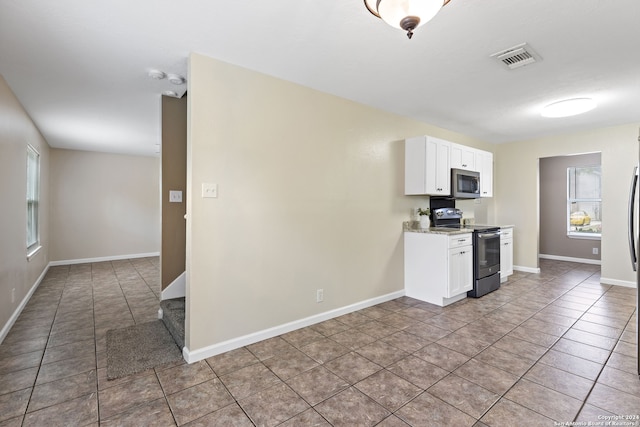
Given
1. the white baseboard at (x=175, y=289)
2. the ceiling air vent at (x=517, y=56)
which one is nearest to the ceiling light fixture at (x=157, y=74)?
the white baseboard at (x=175, y=289)

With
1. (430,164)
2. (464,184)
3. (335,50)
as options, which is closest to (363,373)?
(335,50)

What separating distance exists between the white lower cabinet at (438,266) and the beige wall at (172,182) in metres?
2.81

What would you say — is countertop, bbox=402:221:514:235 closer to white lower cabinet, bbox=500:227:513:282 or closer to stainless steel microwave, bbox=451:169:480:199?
stainless steel microwave, bbox=451:169:480:199

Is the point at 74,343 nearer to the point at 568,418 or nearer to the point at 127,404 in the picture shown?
the point at 127,404

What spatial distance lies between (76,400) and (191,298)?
87cm

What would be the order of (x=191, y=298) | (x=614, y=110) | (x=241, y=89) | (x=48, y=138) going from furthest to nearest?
(x=48, y=138) < (x=614, y=110) < (x=241, y=89) < (x=191, y=298)

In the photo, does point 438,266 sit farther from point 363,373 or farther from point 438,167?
point 363,373

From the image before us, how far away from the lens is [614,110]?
3.85m

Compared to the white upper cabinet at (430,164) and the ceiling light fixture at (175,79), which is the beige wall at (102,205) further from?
the white upper cabinet at (430,164)

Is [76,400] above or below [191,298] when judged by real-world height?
below

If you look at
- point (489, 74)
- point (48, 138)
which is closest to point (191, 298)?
point (489, 74)

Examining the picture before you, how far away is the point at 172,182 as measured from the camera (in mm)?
3348

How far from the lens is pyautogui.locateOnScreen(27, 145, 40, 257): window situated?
173 inches

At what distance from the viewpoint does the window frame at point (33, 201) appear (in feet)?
14.4
